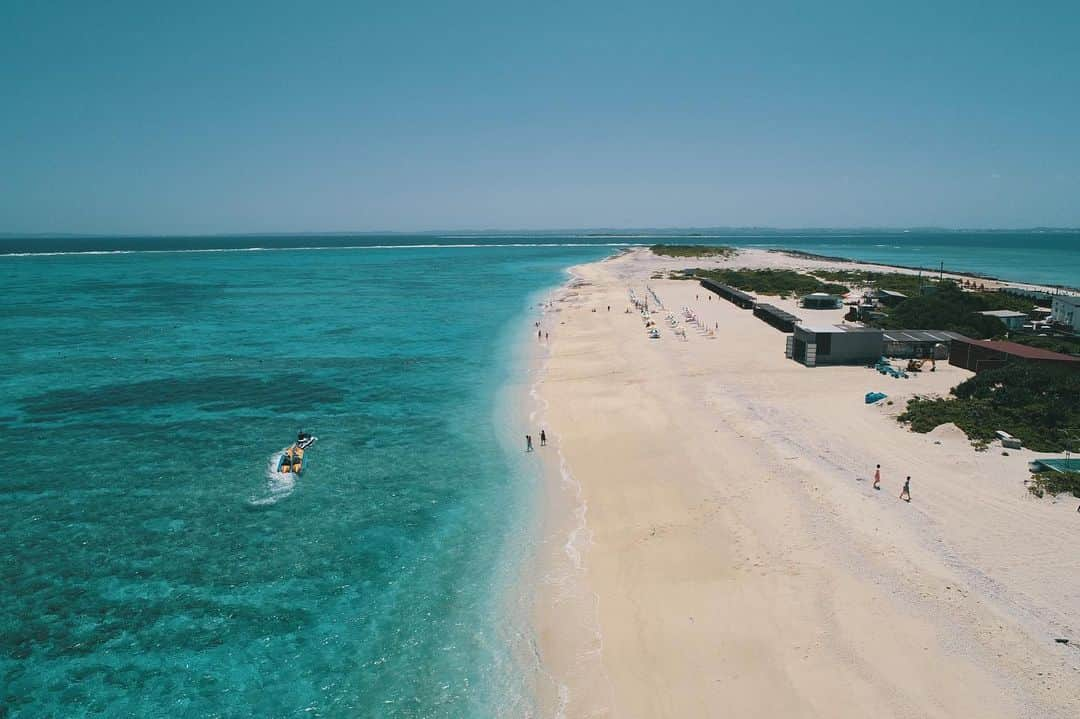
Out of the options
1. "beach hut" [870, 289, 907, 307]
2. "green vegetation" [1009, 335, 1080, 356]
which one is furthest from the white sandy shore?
"beach hut" [870, 289, 907, 307]

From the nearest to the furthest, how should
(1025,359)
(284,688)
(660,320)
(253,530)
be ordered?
1. (284,688)
2. (253,530)
3. (1025,359)
4. (660,320)

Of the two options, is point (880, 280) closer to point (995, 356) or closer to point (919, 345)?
point (919, 345)

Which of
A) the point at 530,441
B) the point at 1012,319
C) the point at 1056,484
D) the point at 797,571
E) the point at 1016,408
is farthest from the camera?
the point at 1012,319

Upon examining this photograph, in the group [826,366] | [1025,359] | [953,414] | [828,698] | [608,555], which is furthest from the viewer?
[826,366]

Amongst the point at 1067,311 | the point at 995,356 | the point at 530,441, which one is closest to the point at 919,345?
the point at 995,356

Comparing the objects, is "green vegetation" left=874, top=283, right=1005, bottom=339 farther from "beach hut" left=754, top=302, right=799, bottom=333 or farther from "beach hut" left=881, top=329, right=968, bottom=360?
"beach hut" left=754, top=302, right=799, bottom=333

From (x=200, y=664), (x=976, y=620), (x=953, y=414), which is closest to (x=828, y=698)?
(x=976, y=620)

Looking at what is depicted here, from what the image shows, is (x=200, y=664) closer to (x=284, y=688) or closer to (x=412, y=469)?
(x=284, y=688)
